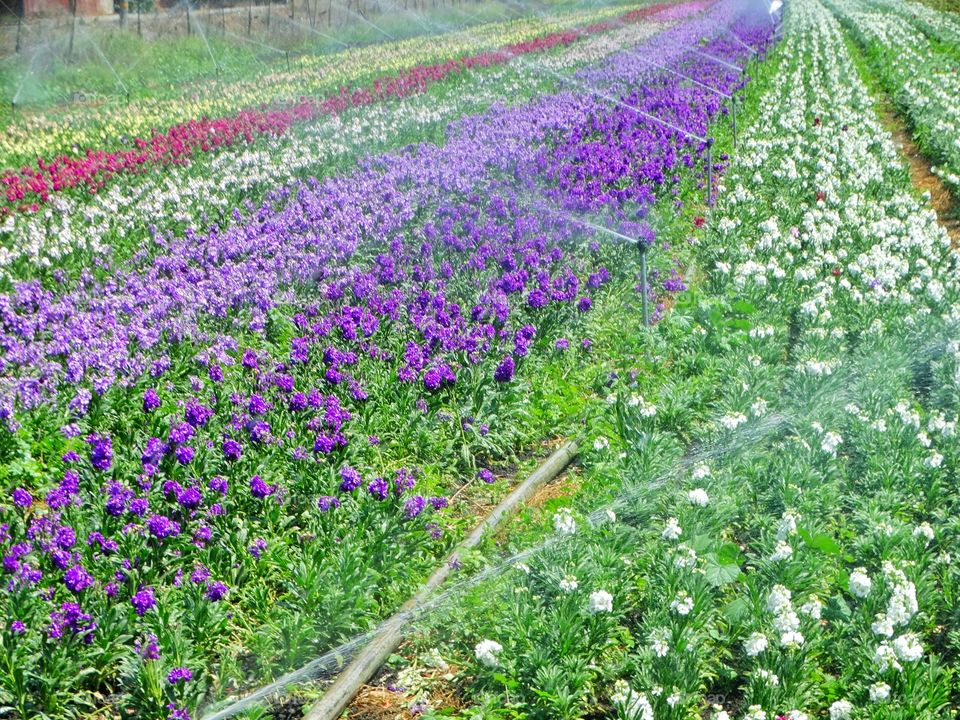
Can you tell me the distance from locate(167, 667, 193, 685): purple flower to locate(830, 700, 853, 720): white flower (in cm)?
250

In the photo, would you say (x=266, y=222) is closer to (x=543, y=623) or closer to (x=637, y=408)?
(x=637, y=408)

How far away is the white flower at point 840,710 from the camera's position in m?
3.53

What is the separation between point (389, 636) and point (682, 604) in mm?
1366

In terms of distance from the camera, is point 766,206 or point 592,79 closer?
point 766,206

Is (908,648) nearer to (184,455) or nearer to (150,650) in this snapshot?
(150,650)

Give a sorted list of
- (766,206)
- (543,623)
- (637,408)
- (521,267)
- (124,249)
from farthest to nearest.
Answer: (766,206)
(124,249)
(521,267)
(637,408)
(543,623)

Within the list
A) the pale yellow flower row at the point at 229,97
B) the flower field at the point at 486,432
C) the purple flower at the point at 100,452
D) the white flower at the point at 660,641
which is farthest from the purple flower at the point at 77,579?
the pale yellow flower row at the point at 229,97

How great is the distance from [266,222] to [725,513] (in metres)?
6.64

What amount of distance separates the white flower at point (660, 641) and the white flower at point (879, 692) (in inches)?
30.2

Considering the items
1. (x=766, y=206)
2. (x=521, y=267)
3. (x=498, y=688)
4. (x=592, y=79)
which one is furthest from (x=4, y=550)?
(x=592, y=79)

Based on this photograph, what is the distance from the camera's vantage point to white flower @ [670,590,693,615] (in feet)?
12.7

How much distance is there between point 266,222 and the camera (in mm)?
10008

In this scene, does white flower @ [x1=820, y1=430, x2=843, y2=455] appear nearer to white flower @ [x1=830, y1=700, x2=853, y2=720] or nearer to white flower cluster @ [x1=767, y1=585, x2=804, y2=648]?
white flower cluster @ [x1=767, y1=585, x2=804, y2=648]

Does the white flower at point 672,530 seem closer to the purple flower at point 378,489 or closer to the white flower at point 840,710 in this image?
the white flower at point 840,710
